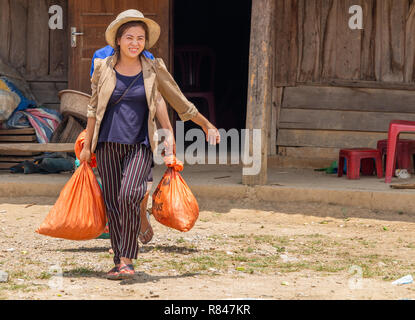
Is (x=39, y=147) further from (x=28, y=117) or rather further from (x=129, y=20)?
(x=129, y=20)

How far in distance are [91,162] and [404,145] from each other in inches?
193

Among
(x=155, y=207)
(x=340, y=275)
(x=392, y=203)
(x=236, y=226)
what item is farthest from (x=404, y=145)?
(x=155, y=207)

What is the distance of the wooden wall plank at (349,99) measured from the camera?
9.39 m

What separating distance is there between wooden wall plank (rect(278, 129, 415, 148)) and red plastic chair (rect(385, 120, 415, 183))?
1.24 metres

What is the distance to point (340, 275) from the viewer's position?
16.6ft

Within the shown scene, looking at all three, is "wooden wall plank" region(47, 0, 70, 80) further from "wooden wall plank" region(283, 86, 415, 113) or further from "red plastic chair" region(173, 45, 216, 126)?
"wooden wall plank" region(283, 86, 415, 113)

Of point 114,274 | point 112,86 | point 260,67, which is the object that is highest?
point 260,67

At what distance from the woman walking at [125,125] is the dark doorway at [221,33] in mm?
9123

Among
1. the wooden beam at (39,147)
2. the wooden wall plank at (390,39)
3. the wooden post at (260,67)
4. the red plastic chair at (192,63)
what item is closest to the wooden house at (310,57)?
the wooden wall plank at (390,39)

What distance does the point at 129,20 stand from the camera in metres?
4.60

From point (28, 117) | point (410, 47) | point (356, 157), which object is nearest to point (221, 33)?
point (410, 47)

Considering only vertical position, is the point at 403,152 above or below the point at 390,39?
below

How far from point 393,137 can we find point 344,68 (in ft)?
5.61

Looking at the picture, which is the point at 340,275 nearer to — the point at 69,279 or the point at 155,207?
the point at 155,207
